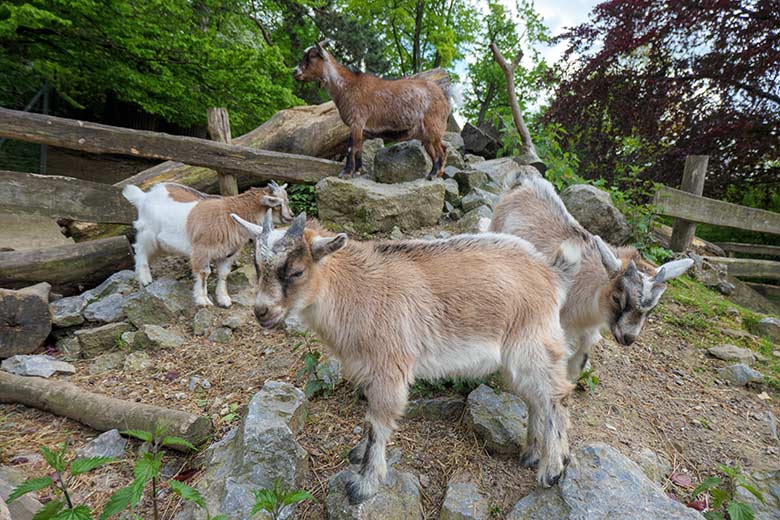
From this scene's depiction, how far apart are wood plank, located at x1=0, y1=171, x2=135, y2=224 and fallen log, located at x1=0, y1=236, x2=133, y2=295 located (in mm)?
382

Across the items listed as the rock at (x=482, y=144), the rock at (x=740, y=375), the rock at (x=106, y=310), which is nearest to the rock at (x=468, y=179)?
the rock at (x=482, y=144)

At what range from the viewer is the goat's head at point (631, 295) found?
2.89 m

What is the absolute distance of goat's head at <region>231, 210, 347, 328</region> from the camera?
2299 mm

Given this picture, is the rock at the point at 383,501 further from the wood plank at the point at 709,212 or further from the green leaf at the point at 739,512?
the wood plank at the point at 709,212

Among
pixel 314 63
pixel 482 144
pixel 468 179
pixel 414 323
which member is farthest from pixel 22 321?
pixel 482 144

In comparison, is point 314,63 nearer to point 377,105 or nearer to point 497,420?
point 377,105

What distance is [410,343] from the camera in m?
2.35

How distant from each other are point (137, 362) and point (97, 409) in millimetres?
887

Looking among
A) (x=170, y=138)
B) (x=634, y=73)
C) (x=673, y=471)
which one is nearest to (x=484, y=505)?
(x=673, y=471)

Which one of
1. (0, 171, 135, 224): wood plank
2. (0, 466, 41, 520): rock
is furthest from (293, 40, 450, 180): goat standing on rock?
(0, 466, 41, 520): rock

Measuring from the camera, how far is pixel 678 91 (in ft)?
25.9

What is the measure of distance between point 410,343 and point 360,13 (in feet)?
59.2

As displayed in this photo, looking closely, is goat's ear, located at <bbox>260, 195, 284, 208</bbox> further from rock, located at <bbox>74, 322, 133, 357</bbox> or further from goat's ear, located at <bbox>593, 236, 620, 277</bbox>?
goat's ear, located at <bbox>593, 236, 620, 277</bbox>

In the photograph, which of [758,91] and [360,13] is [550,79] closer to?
[758,91]
